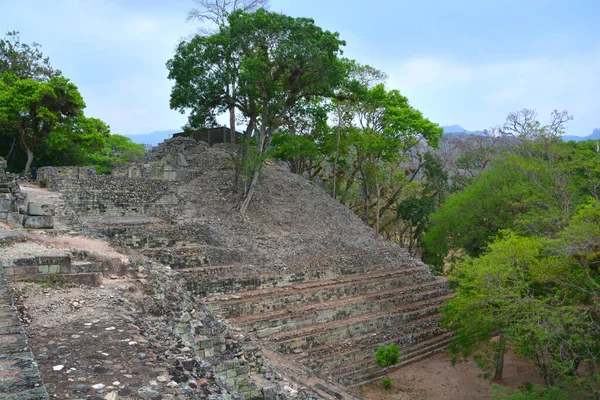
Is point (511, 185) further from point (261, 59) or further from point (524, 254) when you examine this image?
point (261, 59)

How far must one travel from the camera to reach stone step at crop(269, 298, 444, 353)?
1181 cm

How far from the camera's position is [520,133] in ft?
49.3

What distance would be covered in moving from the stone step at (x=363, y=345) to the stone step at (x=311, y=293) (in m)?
1.56

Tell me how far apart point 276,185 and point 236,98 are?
181 inches

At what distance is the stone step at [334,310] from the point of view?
11.7 meters

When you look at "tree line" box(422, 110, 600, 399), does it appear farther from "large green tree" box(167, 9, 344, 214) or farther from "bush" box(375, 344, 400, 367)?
"large green tree" box(167, 9, 344, 214)

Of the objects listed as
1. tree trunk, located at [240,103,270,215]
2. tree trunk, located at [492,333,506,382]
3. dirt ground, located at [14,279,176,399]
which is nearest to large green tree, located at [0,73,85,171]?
tree trunk, located at [240,103,270,215]

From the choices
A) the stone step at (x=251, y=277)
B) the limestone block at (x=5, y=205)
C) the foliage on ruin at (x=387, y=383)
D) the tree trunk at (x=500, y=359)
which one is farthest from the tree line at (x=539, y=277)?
the limestone block at (x=5, y=205)

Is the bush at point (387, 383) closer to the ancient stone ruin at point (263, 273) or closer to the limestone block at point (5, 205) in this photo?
the ancient stone ruin at point (263, 273)

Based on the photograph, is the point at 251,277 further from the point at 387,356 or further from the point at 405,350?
the point at 405,350

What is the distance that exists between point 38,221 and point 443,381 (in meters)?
11.6

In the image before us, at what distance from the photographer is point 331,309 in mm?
13344

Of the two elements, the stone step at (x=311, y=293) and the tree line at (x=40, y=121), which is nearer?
the stone step at (x=311, y=293)

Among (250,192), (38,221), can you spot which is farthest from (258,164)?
(38,221)
